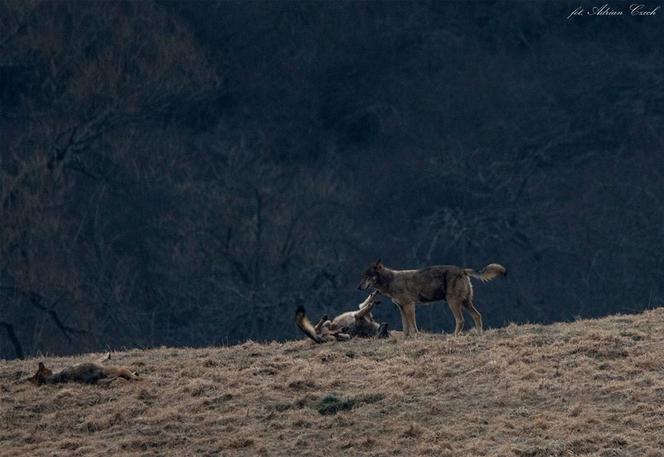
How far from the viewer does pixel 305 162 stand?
58094mm

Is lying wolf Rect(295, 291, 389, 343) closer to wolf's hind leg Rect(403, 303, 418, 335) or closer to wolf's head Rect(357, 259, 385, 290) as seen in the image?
wolf's head Rect(357, 259, 385, 290)

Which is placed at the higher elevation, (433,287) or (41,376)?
(433,287)

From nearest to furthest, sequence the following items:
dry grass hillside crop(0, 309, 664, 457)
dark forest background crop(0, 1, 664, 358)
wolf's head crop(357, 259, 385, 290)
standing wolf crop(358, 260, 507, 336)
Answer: dry grass hillside crop(0, 309, 664, 457) < standing wolf crop(358, 260, 507, 336) < wolf's head crop(357, 259, 385, 290) < dark forest background crop(0, 1, 664, 358)

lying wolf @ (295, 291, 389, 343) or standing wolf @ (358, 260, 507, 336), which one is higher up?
standing wolf @ (358, 260, 507, 336)

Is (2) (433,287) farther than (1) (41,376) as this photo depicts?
Yes

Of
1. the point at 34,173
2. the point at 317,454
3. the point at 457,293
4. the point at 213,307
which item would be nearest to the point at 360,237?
the point at 213,307

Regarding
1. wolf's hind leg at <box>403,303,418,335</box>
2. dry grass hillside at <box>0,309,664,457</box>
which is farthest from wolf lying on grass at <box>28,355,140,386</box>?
wolf's hind leg at <box>403,303,418,335</box>

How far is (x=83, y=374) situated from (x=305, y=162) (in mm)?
36423

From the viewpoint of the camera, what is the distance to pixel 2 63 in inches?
2089

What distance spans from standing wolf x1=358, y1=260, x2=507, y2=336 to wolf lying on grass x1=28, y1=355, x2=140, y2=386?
4.03 m

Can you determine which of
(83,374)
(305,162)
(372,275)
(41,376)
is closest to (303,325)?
(372,275)

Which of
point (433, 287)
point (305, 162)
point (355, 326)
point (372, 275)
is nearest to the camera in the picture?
point (433, 287)

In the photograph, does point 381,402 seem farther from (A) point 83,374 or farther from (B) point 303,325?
(A) point 83,374

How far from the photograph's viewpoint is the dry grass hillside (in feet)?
62.9
